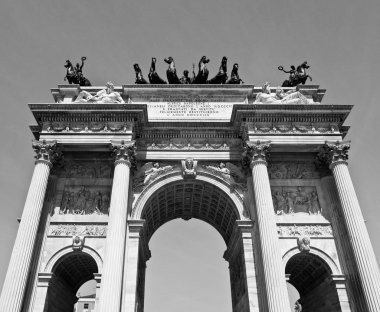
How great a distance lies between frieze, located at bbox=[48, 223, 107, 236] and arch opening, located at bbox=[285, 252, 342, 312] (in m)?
10.3

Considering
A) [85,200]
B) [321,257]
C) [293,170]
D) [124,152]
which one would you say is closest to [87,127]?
[124,152]

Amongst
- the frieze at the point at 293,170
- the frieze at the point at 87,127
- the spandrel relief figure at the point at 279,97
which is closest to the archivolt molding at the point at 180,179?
the frieze at the point at 293,170

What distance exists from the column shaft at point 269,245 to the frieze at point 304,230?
178cm

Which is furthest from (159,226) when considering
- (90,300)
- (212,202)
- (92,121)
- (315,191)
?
(90,300)

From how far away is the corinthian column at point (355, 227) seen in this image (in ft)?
56.6

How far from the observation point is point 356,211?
1930cm

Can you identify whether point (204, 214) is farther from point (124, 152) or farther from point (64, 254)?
point (64, 254)

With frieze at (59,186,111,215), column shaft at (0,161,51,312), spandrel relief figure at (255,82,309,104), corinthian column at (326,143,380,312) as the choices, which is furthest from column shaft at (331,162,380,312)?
column shaft at (0,161,51,312)

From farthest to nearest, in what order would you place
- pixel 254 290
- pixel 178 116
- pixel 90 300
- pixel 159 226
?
pixel 90 300 → pixel 159 226 → pixel 178 116 → pixel 254 290

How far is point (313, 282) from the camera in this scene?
21.7 m

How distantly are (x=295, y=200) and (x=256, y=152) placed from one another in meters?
3.70

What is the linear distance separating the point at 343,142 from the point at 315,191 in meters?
3.26

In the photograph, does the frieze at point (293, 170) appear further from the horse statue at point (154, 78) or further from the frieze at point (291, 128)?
the horse statue at point (154, 78)

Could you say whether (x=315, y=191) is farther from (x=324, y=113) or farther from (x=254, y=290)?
(x=254, y=290)
